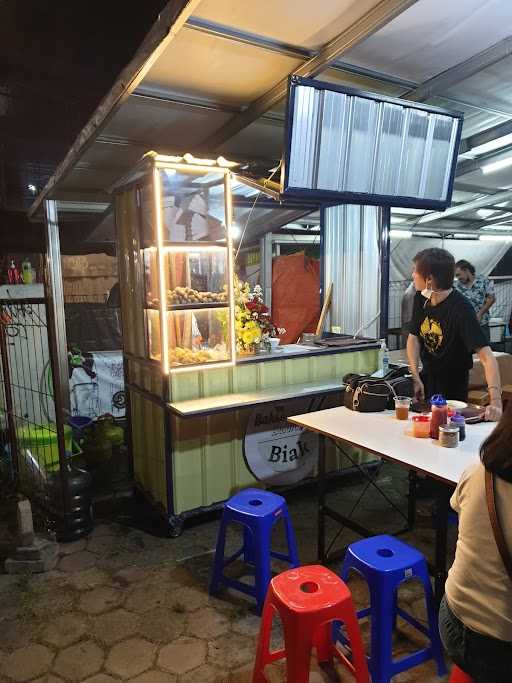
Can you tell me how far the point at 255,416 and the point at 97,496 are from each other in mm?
1670

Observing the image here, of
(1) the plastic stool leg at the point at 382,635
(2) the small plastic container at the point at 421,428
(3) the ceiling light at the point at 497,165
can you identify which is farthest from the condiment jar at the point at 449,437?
(3) the ceiling light at the point at 497,165

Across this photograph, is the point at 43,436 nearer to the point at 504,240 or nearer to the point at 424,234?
the point at 424,234

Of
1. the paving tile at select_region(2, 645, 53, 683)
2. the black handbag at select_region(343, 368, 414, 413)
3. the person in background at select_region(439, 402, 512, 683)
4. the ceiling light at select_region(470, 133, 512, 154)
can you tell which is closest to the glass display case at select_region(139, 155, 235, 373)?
the black handbag at select_region(343, 368, 414, 413)

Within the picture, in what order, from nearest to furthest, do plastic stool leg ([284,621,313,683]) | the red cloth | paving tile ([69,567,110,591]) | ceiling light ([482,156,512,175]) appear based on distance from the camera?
plastic stool leg ([284,621,313,683]) < paving tile ([69,567,110,591]) < ceiling light ([482,156,512,175]) < the red cloth

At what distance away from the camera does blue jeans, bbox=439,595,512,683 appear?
4.68 feet

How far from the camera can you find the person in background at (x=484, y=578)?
137cm

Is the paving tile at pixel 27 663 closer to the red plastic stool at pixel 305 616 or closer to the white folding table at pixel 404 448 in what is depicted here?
the red plastic stool at pixel 305 616

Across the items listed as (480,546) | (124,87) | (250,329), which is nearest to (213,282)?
(250,329)

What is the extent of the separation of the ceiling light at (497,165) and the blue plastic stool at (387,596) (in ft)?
15.5

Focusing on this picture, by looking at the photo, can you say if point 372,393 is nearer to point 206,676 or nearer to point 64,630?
point 206,676

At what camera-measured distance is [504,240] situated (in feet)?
35.4

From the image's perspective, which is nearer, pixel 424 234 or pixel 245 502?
pixel 245 502

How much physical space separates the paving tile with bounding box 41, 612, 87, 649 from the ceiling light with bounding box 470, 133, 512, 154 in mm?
5292

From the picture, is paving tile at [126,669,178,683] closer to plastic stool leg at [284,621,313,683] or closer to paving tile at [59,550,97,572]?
plastic stool leg at [284,621,313,683]
